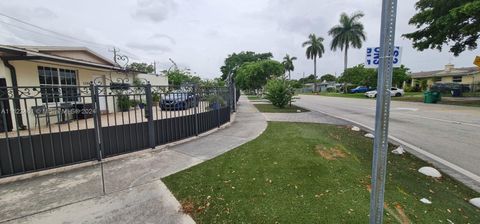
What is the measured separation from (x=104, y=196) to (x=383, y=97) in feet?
13.1

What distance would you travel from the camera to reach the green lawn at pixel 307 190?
3.17 meters

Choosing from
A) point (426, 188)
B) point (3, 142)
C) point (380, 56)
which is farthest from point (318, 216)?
point (3, 142)

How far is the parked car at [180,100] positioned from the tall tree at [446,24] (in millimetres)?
17814

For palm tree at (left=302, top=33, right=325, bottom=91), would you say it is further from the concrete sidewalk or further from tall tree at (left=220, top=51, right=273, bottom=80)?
the concrete sidewalk

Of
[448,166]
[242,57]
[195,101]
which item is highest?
[242,57]

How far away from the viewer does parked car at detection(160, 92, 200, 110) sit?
6.90 m

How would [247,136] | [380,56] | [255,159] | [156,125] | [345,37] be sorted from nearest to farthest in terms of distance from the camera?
Result: [380,56]
[255,159]
[156,125]
[247,136]
[345,37]

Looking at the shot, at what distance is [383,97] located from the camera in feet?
6.12

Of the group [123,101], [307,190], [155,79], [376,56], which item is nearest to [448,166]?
[307,190]

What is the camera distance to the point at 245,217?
311 cm

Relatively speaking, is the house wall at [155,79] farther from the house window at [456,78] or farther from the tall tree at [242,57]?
the house window at [456,78]

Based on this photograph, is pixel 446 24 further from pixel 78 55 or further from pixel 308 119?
pixel 78 55

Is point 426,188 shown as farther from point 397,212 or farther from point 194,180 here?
point 194,180

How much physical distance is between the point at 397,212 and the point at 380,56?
2494 mm
